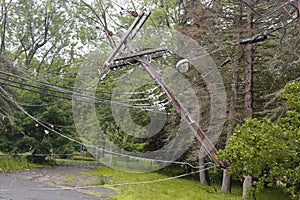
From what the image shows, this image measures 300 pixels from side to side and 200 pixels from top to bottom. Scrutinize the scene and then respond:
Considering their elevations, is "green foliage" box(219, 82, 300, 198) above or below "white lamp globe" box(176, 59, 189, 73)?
below

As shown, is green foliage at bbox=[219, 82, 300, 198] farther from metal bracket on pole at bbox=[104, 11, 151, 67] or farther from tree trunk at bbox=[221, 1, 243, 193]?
tree trunk at bbox=[221, 1, 243, 193]

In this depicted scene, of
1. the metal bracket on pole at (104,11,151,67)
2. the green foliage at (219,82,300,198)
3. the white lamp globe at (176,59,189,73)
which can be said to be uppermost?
the metal bracket on pole at (104,11,151,67)

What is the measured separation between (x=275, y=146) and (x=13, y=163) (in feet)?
37.4

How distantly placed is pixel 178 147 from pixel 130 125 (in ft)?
12.8

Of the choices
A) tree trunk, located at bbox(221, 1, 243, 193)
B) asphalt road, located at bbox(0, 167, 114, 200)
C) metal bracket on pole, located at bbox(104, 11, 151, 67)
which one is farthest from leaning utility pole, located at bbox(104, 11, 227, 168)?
tree trunk, located at bbox(221, 1, 243, 193)

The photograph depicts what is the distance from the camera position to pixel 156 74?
6145 mm

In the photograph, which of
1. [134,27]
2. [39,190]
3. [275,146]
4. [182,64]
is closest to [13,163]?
[39,190]

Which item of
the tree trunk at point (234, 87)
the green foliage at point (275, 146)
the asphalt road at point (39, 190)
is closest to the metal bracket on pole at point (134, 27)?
the green foliage at point (275, 146)

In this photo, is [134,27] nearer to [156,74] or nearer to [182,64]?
[156,74]

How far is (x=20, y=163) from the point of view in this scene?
13539 mm

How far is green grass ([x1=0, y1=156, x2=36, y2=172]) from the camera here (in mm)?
12441

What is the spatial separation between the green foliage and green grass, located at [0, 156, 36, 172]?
1008 cm

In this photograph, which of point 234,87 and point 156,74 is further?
point 234,87

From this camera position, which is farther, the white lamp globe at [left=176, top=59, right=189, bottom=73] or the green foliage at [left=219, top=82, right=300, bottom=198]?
the white lamp globe at [left=176, top=59, right=189, bottom=73]
